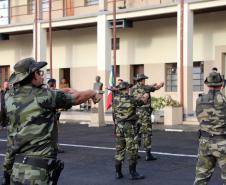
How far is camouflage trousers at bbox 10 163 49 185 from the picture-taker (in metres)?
4.45

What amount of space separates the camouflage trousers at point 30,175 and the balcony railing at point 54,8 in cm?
1746

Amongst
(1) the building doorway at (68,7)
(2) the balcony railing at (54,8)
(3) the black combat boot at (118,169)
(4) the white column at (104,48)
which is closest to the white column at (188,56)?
(2) the balcony railing at (54,8)

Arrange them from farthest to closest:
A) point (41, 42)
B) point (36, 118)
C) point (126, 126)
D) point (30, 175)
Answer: point (41, 42) < point (126, 126) < point (36, 118) < point (30, 175)

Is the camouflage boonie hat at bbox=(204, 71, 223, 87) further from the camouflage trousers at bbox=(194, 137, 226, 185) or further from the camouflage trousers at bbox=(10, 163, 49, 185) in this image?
the camouflage trousers at bbox=(10, 163, 49, 185)

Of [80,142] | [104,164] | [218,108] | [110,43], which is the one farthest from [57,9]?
[218,108]

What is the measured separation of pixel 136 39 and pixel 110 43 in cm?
154

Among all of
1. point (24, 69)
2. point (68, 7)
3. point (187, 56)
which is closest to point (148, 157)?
point (24, 69)

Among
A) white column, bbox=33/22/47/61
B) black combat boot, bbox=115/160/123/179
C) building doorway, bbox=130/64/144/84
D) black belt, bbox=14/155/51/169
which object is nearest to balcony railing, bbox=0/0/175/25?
white column, bbox=33/22/47/61

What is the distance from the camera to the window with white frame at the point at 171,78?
73.4 feet

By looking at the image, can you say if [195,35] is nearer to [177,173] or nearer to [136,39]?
[136,39]

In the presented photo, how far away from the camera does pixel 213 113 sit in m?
6.73

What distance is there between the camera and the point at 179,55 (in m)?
19.6

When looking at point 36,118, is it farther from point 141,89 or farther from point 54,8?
point 54,8

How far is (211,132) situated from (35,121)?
2976 mm
